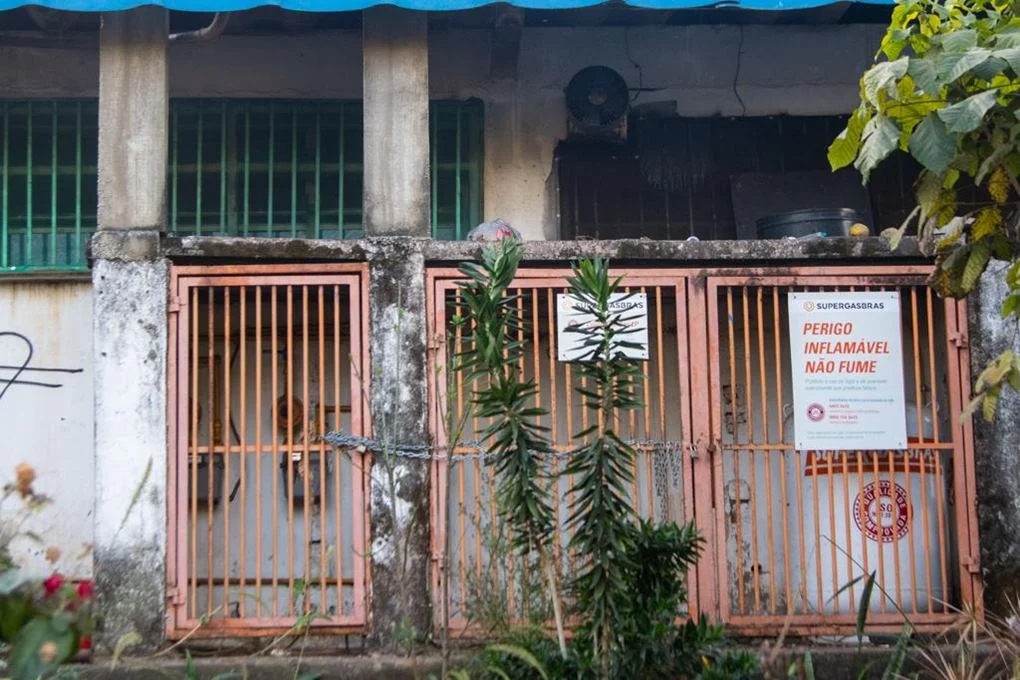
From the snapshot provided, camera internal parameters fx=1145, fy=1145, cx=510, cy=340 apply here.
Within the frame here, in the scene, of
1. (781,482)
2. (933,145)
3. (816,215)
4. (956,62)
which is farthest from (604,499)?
(816,215)

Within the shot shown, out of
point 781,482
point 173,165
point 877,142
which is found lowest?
point 781,482

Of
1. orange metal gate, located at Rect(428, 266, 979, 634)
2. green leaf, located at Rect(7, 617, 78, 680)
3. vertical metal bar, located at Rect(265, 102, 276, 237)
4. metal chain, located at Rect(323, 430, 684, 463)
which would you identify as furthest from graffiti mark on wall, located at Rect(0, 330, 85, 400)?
green leaf, located at Rect(7, 617, 78, 680)

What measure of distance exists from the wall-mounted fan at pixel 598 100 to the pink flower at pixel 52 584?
230 inches

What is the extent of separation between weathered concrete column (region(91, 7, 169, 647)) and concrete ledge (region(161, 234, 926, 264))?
0.89ft

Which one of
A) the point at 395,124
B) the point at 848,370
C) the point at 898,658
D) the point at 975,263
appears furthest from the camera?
the point at 395,124

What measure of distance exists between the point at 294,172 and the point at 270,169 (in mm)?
155

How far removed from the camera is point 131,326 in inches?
237

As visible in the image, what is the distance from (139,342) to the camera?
601 cm

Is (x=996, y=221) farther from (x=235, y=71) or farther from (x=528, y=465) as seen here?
(x=235, y=71)

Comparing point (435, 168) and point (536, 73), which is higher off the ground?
point (536, 73)

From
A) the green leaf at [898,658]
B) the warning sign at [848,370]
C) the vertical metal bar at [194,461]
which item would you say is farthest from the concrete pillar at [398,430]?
the green leaf at [898,658]

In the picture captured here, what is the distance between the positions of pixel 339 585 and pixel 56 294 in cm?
279

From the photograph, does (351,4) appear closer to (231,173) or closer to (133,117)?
(133,117)

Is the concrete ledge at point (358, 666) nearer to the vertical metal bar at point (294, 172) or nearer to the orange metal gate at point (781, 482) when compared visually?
the orange metal gate at point (781, 482)
